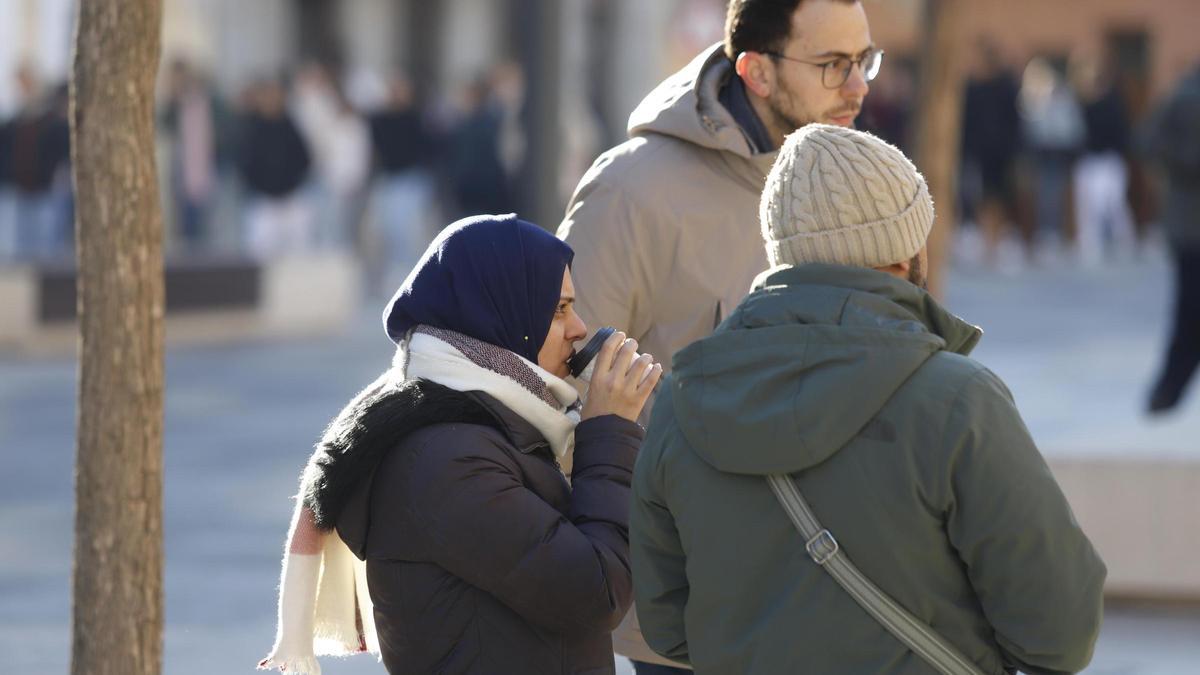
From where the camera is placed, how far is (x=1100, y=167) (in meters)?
22.3

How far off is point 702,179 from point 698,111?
0.43 feet

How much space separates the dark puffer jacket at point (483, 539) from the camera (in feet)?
9.57

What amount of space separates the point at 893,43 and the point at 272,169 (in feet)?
62.0

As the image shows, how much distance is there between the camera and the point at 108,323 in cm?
379

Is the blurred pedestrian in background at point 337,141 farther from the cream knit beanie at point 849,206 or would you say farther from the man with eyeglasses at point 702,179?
the cream knit beanie at point 849,206

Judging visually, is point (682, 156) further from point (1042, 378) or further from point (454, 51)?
point (454, 51)

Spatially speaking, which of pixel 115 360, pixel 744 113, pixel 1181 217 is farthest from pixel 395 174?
pixel 115 360

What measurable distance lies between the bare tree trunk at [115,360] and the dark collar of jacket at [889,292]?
157 centimetres

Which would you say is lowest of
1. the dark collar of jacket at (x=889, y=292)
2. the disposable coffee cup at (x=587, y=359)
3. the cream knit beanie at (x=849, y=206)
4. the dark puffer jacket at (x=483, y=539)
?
the dark puffer jacket at (x=483, y=539)

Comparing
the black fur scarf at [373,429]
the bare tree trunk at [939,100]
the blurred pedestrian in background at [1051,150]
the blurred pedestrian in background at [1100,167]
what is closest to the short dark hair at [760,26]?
the black fur scarf at [373,429]

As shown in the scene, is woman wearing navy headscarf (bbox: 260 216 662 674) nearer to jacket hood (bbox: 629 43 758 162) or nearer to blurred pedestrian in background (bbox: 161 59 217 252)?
jacket hood (bbox: 629 43 758 162)

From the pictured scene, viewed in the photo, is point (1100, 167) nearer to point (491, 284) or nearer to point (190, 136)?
point (190, 136)

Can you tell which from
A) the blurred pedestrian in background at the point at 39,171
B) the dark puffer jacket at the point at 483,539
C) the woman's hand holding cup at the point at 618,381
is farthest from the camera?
the blurred pedestrian in background at the point at 39,171

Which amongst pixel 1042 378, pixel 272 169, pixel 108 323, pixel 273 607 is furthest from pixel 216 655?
pixel 272 169
